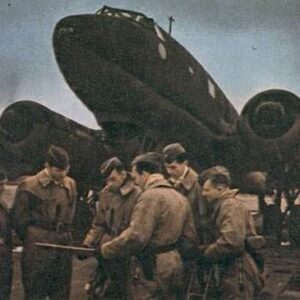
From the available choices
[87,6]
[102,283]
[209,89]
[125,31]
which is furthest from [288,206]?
[102,283]

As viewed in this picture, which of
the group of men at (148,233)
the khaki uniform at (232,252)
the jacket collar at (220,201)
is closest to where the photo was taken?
A: the group of men at (148,233)

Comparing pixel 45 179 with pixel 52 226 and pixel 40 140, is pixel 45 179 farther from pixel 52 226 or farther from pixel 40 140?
pixel 40 140

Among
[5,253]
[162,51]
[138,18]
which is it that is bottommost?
[5,253]

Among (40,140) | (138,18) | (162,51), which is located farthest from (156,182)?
(162,51)

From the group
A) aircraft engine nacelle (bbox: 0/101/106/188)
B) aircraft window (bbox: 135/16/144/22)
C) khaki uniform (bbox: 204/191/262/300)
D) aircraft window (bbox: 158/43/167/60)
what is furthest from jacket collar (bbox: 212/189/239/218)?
aircraft window (bbox: 158/43/167/60)

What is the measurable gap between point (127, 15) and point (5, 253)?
9.81ft

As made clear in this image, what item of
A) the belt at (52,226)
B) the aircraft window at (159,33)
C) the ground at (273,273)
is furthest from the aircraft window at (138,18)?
the belt at (52,226)

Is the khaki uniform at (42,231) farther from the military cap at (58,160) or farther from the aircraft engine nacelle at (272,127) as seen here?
the aircraft engine nacelle at (272,127)

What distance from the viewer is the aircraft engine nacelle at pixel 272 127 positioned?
26.5ft

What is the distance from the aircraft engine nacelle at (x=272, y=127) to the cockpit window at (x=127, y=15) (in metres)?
1.18

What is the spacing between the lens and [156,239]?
15.7 feet

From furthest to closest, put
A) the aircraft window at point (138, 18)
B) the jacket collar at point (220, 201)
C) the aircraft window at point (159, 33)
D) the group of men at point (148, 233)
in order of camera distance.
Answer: the aircraft window at point (159, 33) < the aircraft window at point (138, 18) < the jacket collar at point (220, 201) < the group of men at point (148, 233)

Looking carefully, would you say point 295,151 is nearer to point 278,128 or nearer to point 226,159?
point 278,128

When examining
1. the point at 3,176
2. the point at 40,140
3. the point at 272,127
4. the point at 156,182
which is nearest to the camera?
the point at 156,182
